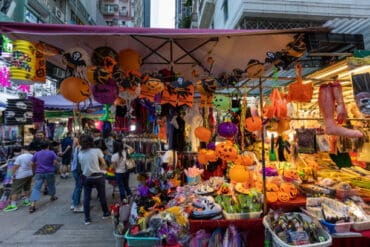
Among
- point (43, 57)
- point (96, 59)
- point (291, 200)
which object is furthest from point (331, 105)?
point (43, 57)

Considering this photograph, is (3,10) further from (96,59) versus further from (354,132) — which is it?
(354,132)

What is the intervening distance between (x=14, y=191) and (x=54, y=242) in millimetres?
3207

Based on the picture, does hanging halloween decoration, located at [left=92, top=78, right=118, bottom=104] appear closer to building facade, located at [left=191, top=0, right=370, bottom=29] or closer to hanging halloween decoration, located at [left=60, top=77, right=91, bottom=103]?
hanging halloween decoration, located at [left=60, top=77, right=91, bottom=103]

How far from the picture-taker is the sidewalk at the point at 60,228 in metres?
4.68

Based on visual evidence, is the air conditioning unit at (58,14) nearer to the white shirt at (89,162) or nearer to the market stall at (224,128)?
the white shirt at (89,162)

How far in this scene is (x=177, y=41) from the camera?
398cm

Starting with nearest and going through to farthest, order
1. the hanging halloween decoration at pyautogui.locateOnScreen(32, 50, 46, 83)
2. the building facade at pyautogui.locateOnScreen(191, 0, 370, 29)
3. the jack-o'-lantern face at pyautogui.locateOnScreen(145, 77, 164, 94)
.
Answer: the hanging halloween decoration at pyautogui.locateOnScreen(32, 50, 46, 83) < the jack-o'-lantern face at pyautogui.locateOnScreen(145, 77, 164, 94) < the building facade at pyautogui.locateOnScreen(191, 0, 370, 29)

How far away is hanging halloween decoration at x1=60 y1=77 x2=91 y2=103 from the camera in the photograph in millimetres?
2959

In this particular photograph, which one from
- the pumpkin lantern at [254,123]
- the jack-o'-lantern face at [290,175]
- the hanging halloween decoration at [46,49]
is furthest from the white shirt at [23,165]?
the jack-o'-lantern face at [290,175]

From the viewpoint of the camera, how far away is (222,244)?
2.95 m

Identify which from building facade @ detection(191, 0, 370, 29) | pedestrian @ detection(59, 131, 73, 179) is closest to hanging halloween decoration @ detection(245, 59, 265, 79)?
building facade @ detection(191, 0, 370, 29)

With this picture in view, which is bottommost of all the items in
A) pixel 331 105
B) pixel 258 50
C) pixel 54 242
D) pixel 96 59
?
pixel 54 242

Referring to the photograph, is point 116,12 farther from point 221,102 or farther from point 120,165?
point 221,102

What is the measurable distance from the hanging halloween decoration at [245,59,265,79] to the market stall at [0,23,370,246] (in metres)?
0.01
